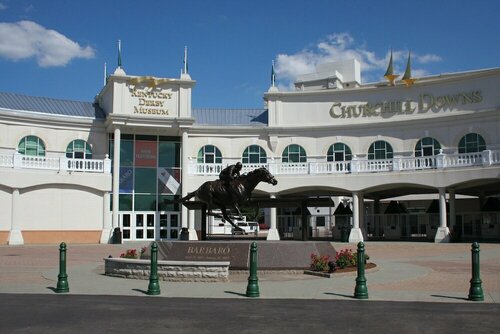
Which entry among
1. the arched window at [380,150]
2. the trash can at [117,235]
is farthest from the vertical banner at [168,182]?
the arched window at [380,150]

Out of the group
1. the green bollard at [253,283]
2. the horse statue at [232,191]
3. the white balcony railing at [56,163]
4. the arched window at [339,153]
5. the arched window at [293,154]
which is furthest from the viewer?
the arched window at [293,154]

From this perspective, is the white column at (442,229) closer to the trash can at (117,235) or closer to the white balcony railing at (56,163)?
the trash can at (117,235)

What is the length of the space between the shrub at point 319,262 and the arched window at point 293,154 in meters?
27.8

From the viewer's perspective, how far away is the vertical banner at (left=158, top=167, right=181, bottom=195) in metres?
43.6

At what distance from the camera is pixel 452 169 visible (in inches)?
1400

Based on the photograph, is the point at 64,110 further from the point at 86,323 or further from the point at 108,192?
the point at 86,323

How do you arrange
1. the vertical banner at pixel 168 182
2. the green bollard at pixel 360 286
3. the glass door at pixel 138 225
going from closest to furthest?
the green bollard at pixel 360 286 → the glass door at pixel 138 225 → the vertical banner at pixel 168 182

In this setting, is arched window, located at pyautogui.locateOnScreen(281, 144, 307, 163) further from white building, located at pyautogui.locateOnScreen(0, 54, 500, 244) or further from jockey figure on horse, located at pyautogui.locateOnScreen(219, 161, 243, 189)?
jockey figure on horse, located at pyautogui.locateOnScreen(219, 161, 243, 189)

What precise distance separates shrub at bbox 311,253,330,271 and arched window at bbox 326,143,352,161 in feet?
90.1

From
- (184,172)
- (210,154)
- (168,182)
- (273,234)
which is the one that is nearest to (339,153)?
(273,234)

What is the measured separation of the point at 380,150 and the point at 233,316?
35.0 meters

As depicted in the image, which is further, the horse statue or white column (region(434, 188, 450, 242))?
white column (region(434, 188, 450, 242))

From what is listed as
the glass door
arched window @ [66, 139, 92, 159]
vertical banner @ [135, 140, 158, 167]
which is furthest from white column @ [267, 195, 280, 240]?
arched window @ [66, 139, 92, 159]

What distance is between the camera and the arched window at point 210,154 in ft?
150
